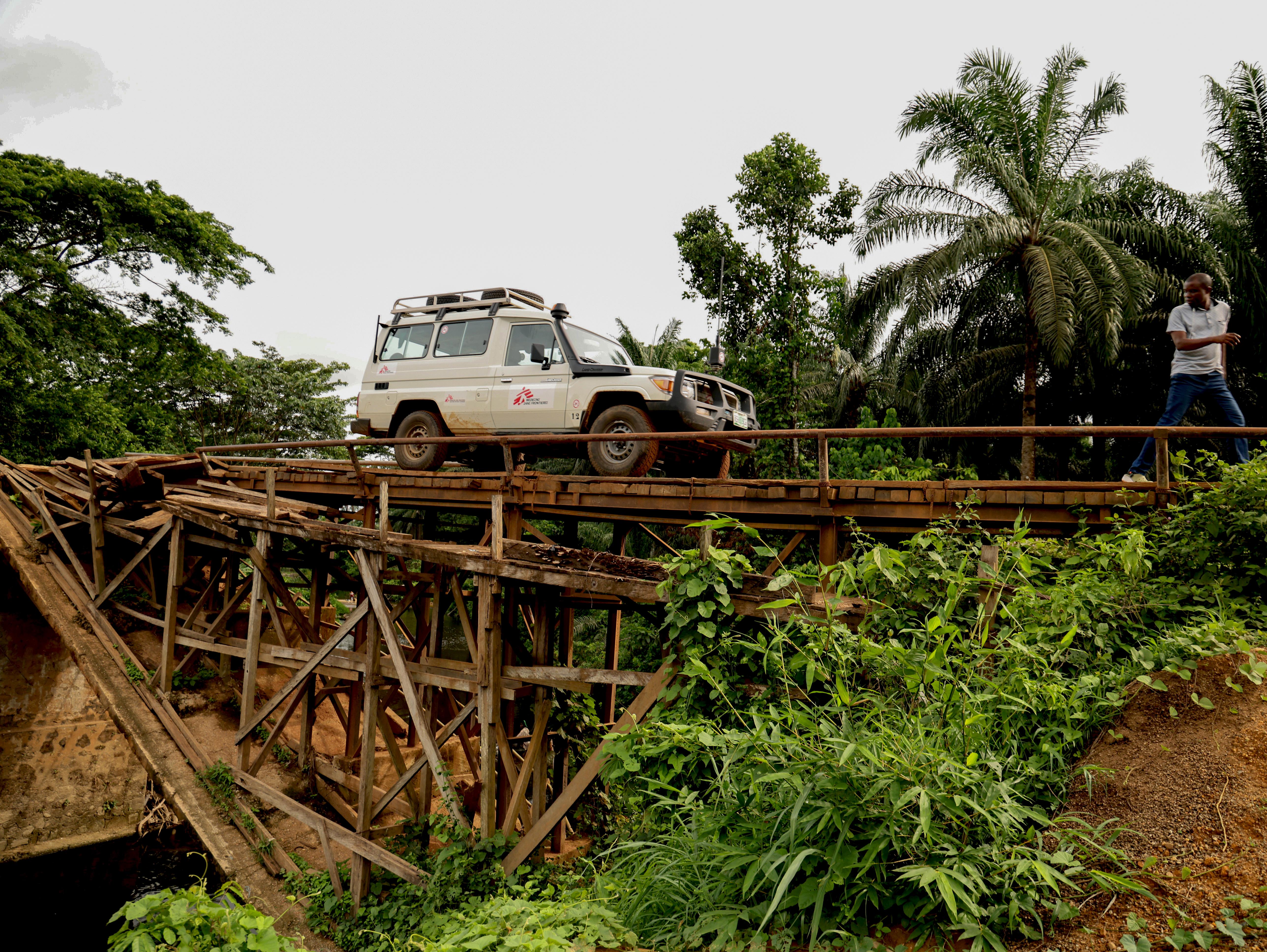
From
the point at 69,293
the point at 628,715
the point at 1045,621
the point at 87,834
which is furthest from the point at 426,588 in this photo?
the point at 69,293

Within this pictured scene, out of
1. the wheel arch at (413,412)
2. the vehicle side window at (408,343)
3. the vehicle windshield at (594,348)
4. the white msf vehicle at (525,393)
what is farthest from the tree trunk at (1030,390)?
the vehicle side window at (408,343)

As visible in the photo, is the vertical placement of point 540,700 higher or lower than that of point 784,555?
lower

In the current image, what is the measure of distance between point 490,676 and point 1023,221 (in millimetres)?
14015

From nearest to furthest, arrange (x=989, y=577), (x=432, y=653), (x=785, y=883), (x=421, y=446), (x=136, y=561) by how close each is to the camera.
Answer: (x=785, y=883)
(x=989, y=577)
(x=432, y=653)
(x=421, y=446)
(x=136, y=561)

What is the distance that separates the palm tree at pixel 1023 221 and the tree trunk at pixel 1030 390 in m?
0.04

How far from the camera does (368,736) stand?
277 inches

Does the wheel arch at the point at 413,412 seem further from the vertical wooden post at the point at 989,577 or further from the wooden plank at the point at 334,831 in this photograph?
the vertical wooden post at the point at 989,577

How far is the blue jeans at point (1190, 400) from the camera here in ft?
20.0

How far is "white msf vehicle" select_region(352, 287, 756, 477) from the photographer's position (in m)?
8.23

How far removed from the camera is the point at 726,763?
354cm

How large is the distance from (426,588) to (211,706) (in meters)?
4.04

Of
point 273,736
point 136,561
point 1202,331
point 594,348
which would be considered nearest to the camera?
point 1202,331

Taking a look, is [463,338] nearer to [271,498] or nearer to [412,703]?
[271,498]

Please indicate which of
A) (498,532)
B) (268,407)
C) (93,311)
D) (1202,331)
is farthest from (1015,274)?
(268,407)
